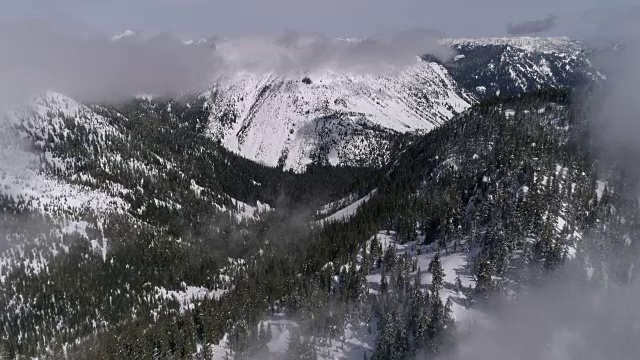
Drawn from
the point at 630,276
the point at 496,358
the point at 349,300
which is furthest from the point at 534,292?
the point at 349,300

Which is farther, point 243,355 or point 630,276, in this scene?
point 630,276

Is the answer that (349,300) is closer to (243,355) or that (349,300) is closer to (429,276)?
(429,276)

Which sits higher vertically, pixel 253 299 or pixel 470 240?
pixel 470 240

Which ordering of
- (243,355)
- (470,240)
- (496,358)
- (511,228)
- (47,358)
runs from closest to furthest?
1. (496,358)
2. (243,355)
3. (511,228)
4. (470,240)
5. (47,358)

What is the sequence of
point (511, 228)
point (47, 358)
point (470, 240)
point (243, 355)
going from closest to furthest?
point (243, 355)
point (511, 228)
point (470, 240)
point (47, 358)

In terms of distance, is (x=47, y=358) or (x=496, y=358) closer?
(x=496, y=358)

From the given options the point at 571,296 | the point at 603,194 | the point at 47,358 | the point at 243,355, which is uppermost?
the point at 603,194

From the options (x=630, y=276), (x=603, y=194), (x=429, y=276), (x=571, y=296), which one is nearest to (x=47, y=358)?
(x=429, y=276)

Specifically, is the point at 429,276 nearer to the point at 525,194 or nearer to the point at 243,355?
the point at 525,194

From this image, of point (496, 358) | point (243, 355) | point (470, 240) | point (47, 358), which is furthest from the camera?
point (47, 358)
